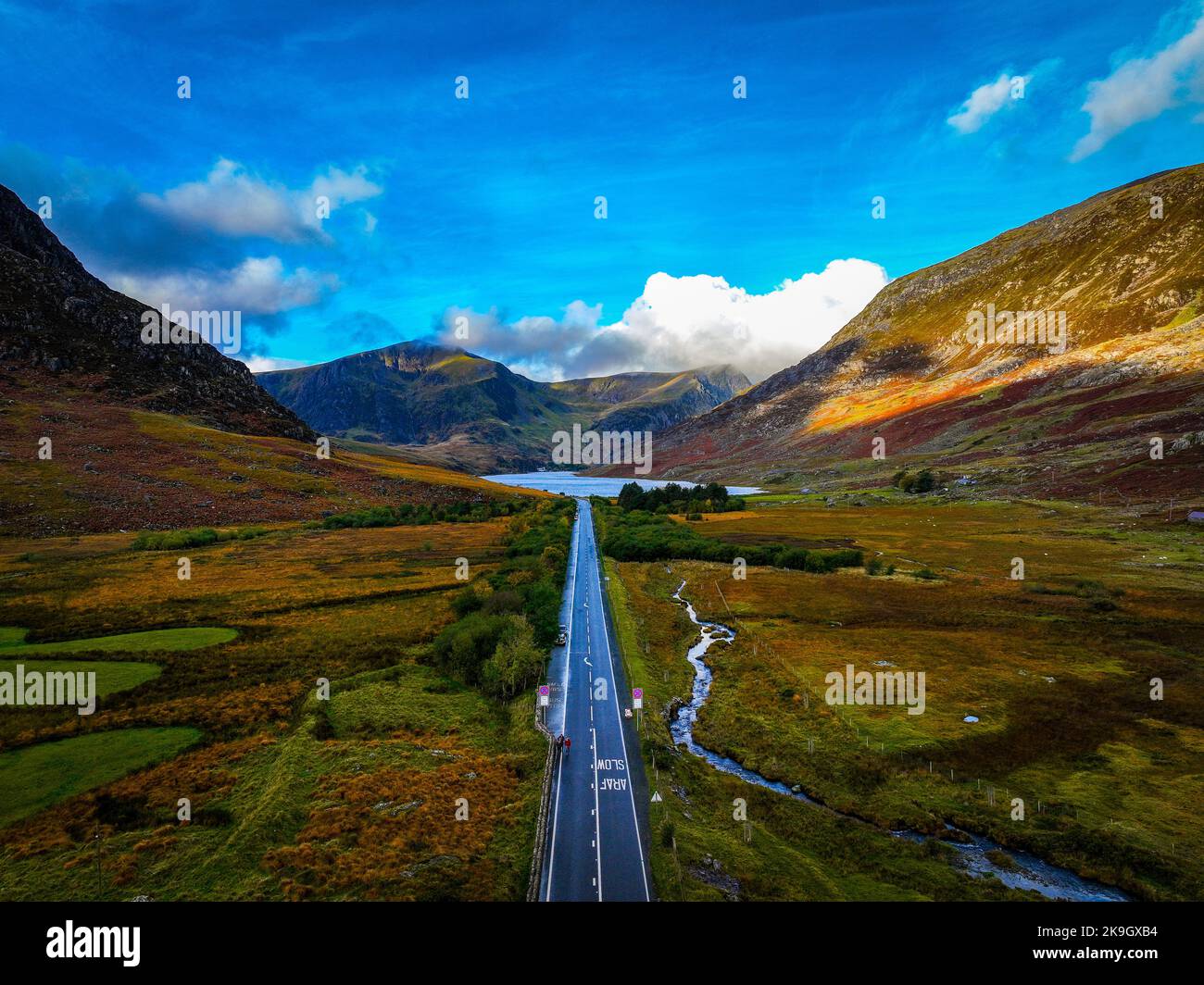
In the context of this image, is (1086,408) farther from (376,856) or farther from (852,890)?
(376,856)

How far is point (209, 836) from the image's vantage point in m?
30.3

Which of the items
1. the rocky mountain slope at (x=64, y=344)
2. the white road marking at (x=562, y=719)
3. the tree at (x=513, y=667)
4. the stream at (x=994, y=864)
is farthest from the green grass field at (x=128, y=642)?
the rocky mountain slope at (x=64, y=344)

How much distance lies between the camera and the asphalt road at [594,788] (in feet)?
89.2

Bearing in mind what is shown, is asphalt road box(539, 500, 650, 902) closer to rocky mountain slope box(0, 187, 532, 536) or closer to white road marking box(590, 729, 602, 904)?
white road marking box(590, 729, 602, 904)

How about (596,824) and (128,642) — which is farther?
(128,642)

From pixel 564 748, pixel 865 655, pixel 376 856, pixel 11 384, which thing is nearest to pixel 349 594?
pixel 564 748

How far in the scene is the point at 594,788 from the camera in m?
35.3

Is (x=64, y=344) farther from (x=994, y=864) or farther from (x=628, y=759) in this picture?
(x=994, y=864)

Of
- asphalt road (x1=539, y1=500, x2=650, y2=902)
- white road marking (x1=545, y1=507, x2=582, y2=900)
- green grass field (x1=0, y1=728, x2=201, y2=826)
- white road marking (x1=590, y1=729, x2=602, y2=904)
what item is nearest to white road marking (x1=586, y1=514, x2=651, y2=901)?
asphalt road (x1=539, y1=500, x2=650, y2=902)

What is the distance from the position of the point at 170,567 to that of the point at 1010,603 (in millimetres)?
124435

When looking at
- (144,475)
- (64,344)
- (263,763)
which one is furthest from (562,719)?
(64,344)

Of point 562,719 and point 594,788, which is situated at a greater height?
point 562,719
